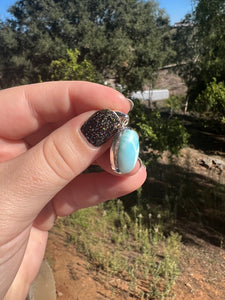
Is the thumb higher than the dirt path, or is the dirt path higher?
the thumb

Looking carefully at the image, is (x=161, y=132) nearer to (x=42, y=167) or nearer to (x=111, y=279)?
(x=111, y=279)

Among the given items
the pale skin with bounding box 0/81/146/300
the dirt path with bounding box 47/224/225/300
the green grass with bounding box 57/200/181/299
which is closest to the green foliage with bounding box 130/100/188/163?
the green grass with bounding box 57/200/181/299

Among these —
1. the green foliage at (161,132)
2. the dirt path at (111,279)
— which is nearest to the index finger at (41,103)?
the dirt path at (111,279)

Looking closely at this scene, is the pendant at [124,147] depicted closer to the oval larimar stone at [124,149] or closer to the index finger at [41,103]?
the oval larimar stone at [124,149]

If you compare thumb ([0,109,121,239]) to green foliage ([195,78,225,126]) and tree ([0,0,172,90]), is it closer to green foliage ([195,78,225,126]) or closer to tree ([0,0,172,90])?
green foliage ([195,78,225,126])

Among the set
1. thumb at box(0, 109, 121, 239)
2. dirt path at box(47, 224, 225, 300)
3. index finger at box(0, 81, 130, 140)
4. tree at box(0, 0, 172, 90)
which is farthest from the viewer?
tree at box(0, 0, 172, 90)

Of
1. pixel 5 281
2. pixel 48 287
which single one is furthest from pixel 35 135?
pixel 48 287

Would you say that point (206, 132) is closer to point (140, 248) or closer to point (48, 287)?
point (140, 248)
